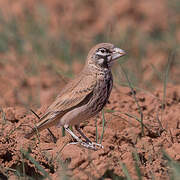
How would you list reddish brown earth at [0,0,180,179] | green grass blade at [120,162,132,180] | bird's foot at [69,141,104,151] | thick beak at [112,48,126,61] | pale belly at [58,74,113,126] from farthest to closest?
thick beak at [112,48,126,61]
pale belly at [58,74,113,126]
bird's foot at [69,141,104,151]
reddish brown earth at [0,0,180,179]
green grass blade at [120,162,132,180]

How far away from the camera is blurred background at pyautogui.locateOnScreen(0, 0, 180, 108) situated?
30.4 ft

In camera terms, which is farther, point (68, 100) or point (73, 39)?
point (73, 39)

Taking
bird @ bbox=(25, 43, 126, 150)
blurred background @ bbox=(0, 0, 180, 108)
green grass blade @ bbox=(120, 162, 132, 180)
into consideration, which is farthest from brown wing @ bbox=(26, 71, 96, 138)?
blurred background @ bbox=(0, 0, 180, 108)

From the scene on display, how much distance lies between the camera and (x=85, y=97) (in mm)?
5262

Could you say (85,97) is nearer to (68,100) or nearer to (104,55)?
(68,100)

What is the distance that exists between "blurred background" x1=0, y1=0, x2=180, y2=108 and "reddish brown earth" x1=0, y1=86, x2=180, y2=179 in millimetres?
1564

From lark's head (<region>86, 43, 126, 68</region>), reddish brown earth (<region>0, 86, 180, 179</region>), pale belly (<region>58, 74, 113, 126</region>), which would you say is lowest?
reddish brown earth (<region>0, 86, 180, 179</region>)

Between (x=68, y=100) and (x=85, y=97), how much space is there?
0.24 m

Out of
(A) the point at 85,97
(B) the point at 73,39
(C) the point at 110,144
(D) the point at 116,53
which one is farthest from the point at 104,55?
(B) the point at 73,39

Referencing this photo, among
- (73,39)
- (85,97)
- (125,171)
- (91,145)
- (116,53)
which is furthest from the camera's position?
(73,39)

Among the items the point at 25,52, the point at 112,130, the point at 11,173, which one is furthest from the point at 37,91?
the point at 11,173

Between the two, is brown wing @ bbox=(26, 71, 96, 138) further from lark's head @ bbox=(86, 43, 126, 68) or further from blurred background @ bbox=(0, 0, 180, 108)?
blurred background @ bbox=(0, 0, 180, 108)

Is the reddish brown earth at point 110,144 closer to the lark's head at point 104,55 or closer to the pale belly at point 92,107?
the pale belly at point 92,107

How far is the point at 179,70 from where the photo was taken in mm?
9938
